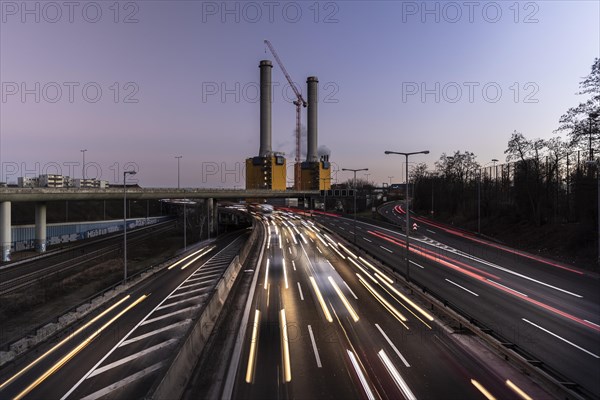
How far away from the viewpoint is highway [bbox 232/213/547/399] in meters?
11.8

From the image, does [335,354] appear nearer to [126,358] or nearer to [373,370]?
[373,370]

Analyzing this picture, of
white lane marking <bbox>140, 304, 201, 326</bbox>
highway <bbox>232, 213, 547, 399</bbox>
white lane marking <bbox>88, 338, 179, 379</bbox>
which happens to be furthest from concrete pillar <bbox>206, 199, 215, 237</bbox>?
white lane marking <bbox>88, 338, 179, 379</bbox>

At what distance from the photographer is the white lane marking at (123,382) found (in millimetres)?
11430

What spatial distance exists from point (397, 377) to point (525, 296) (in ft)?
52.3

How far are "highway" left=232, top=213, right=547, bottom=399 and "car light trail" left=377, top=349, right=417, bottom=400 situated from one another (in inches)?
1.4

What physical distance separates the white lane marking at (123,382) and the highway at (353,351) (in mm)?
3497

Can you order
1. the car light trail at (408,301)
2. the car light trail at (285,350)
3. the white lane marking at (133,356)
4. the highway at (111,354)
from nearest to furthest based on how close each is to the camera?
the highway at (111,354) < the car light trail at (285,350) < the white lane marking at (133,356) < the car light trail at (408,301)

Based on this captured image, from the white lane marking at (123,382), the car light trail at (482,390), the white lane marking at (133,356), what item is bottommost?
the white lane marking at (133,356)

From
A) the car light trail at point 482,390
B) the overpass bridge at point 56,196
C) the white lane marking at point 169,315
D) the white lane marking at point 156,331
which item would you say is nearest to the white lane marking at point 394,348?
the car light trail at point 482,390

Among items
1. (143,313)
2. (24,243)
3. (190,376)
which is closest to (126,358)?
(190,376)

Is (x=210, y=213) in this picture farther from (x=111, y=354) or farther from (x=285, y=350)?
(x=285, y=350)

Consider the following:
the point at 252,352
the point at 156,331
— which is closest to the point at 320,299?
the point at 252,352

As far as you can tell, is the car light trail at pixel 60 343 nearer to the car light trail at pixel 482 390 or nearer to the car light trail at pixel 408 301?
the car light trail at pixel 482 390

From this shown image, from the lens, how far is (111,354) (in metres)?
14.6
